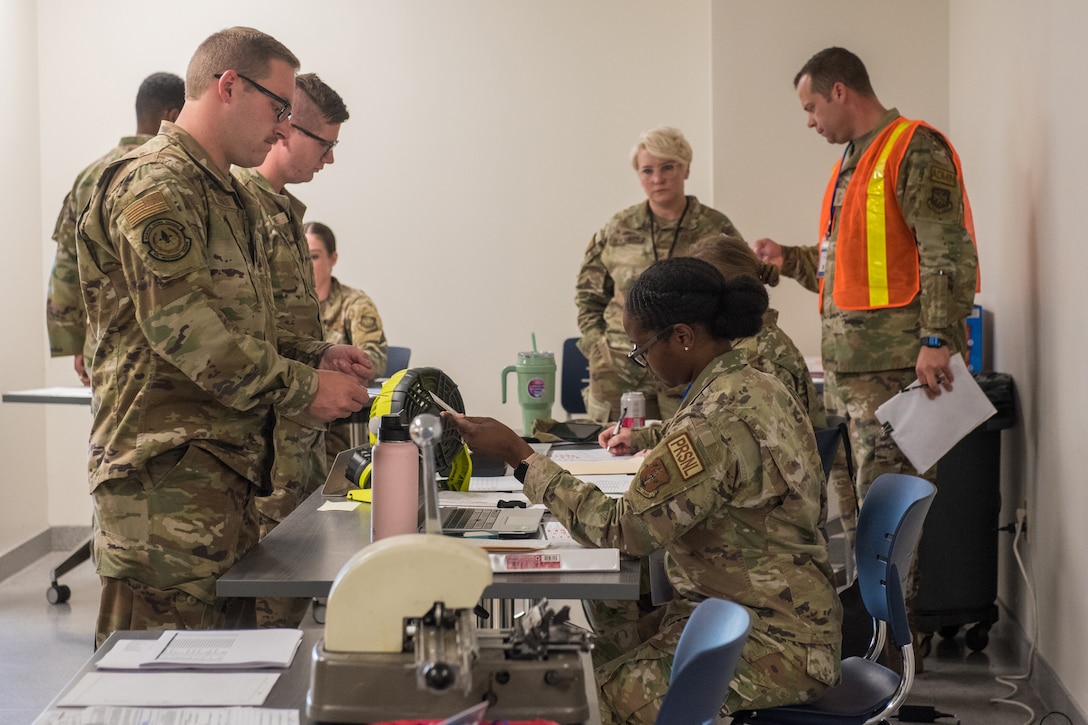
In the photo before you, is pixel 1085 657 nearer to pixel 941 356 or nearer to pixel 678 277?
pixel 941 356

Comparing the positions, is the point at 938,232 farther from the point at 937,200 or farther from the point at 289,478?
the point at 289,478

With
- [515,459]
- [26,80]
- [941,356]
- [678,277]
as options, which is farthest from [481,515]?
[26,80]

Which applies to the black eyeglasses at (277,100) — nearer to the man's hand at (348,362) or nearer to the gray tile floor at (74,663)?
the man's hand at (348,362)

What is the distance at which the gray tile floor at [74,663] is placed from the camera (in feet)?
11.0

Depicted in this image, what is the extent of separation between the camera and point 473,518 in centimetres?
229

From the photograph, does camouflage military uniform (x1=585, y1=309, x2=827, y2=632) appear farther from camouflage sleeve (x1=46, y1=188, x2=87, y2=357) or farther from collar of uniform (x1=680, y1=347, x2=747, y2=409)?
camouflage sleeve (x1=46, y1=188, x2=87, y2=357)

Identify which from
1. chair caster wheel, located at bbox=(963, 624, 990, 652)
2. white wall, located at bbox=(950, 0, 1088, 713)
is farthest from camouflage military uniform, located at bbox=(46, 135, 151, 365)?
chair caster wheel, located at bbox=(963, 624, 990, 652)

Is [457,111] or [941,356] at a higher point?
[457,111]

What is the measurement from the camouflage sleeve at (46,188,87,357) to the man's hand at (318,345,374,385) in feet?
3.65

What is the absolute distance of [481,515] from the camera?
233 cm

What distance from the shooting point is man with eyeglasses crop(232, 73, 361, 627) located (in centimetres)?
288

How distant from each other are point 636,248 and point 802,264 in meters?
0.68

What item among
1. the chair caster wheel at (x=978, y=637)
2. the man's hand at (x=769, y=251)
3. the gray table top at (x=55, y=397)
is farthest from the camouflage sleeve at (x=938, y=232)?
the gray table top at (x=55, y=397)

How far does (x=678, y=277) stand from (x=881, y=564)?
0.76 metres
